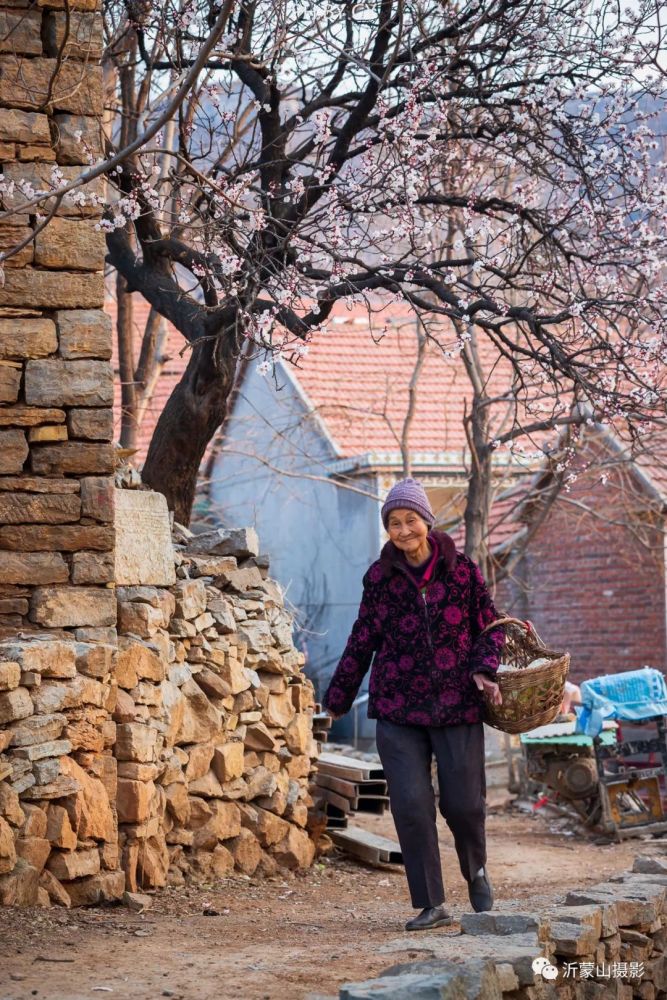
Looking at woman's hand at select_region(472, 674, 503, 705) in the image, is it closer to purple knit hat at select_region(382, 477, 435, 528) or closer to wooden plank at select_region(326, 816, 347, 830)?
purple knit hat at select_region(382, 477, 435, 528)

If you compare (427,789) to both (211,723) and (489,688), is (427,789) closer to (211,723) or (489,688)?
(489,688)

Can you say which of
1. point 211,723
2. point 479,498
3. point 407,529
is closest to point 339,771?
point 211,723

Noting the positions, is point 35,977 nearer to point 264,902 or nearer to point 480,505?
point 264,902

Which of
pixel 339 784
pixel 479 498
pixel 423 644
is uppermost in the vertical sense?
pixel 479 498

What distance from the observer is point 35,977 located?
14.2 ft

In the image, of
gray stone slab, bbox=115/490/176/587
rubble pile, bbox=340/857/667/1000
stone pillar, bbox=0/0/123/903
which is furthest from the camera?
gray stone slab, bbox=115/490/176/587

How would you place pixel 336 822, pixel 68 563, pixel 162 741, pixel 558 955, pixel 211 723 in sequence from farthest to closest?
pixel 336 822
pixel 211 723
pixel 162 741
pixel 68 563
pixel 558 955

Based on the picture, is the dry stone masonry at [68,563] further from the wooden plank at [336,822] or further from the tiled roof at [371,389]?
the tiled roof at [371,389]

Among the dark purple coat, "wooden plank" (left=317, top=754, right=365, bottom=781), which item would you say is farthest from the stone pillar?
"wooden plank" (left=317, top=754, right=365, bottom=781)

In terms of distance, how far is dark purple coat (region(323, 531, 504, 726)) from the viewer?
17.9 ft

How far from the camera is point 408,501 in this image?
17.9ft

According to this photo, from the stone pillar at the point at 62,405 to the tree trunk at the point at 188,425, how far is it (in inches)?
93.5

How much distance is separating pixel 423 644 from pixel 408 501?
0.59 meters

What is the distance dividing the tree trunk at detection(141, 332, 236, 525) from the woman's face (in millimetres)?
3092
